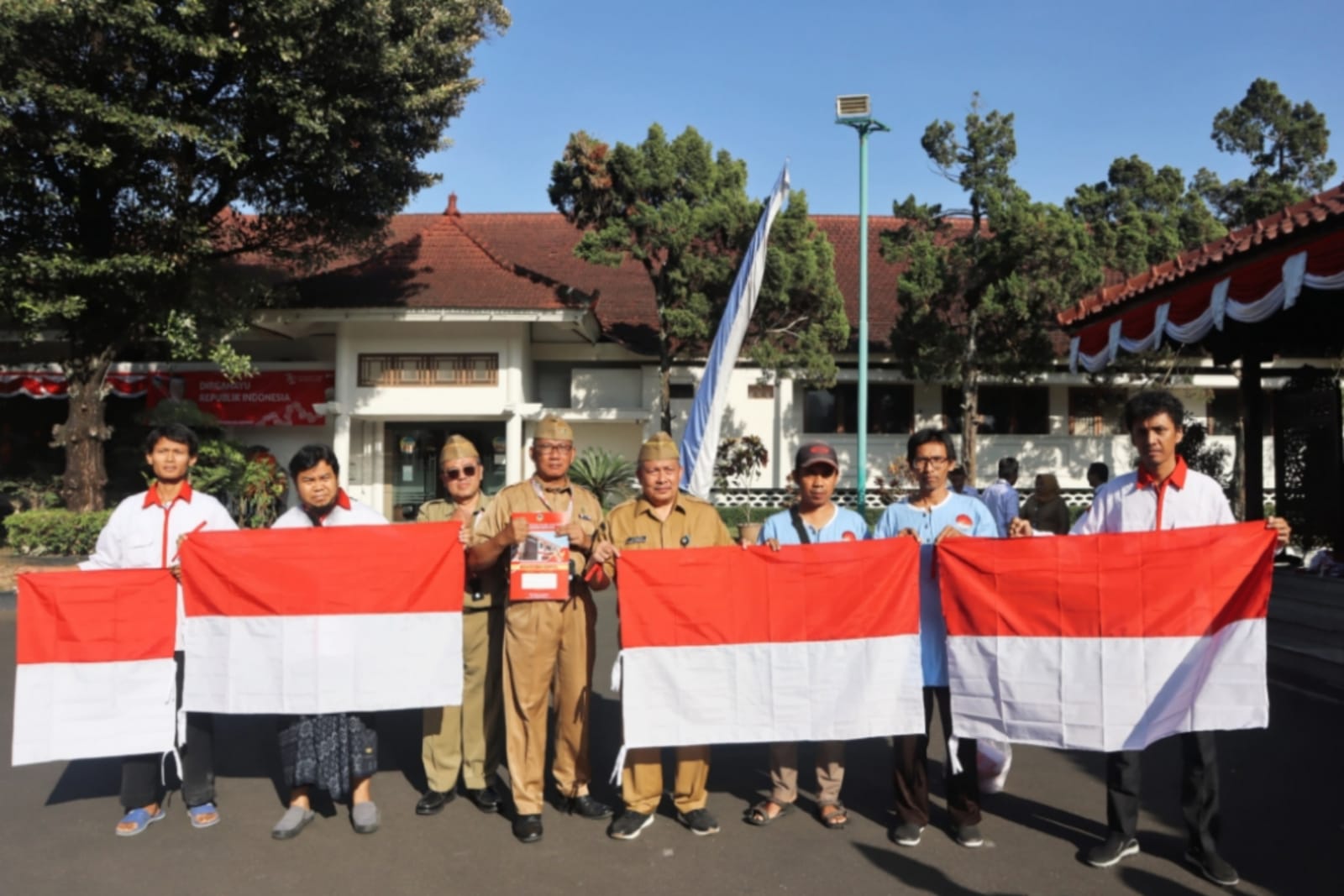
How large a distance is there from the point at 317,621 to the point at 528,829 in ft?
4.38

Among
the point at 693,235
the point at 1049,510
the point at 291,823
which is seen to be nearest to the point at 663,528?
the point at 291,823

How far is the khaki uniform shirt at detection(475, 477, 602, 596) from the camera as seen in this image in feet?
13.9

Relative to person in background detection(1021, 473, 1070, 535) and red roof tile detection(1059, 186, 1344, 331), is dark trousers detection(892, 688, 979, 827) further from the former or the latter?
red roof tile detection(1059, 186, 1344, 331)

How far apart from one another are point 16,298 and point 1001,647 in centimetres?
1306

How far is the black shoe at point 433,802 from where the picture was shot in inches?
167

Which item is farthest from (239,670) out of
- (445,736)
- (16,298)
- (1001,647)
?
(16,298)

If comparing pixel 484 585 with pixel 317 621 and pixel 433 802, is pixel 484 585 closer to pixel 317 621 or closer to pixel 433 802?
pixel 317 621

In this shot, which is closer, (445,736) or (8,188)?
(445,736)

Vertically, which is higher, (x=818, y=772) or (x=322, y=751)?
(x=322, y=751)

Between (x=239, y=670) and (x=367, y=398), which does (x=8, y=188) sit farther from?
(x=239, y=670)

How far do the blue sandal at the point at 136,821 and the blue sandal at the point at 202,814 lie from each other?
0.54ft

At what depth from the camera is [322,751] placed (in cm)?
409

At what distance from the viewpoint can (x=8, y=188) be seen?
12227 millimetres

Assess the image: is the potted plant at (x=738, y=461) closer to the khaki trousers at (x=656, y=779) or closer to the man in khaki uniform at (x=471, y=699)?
the man in khaki uniform at (x=471, y=699)
